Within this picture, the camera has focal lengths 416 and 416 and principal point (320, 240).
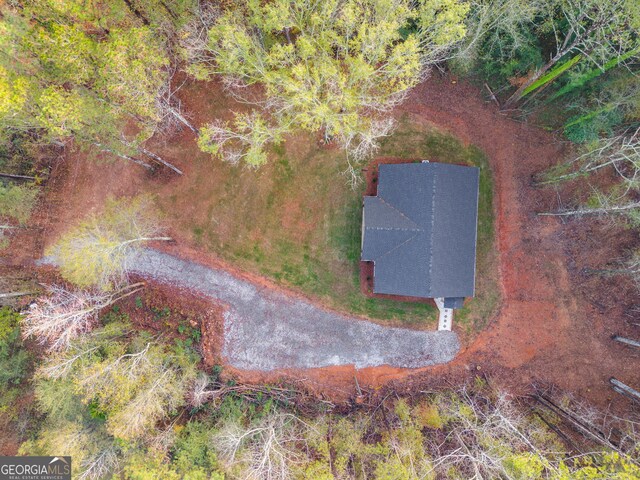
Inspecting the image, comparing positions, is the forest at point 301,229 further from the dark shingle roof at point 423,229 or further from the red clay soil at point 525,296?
the dark shingle roof at point 423,229

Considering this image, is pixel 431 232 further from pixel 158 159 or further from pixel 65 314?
pixel 65 314

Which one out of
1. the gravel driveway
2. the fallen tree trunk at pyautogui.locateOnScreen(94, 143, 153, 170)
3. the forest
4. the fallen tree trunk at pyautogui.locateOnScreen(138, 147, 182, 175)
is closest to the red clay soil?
the forest

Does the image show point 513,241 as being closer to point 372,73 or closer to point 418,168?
point 418,168

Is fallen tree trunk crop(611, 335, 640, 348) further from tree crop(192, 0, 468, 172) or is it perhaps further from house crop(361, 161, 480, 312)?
tree crop(192, 0, 468, 172)

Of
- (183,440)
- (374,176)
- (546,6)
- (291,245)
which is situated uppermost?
(546,6)

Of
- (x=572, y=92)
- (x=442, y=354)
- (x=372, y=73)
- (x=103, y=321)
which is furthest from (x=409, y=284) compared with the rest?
(x=103, y=321)

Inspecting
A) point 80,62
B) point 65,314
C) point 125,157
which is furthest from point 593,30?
point 65,314
